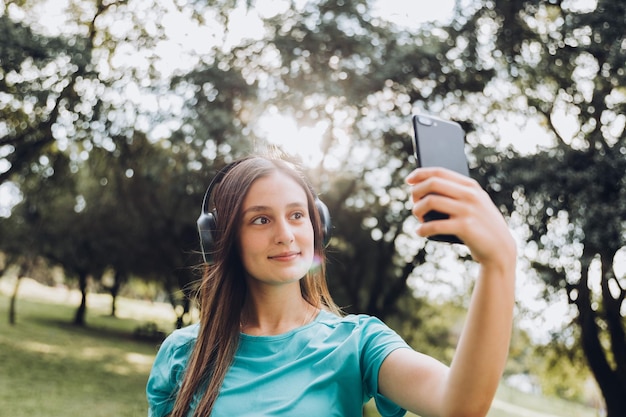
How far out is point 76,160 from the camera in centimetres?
1523

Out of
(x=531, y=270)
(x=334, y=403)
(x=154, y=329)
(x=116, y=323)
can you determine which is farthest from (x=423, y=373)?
(x=116, y=323)

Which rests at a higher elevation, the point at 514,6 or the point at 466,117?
the point at 514,6

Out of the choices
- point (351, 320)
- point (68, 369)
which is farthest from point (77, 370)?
point (351, 320)

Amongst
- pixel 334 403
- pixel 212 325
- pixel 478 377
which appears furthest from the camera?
→ pixel 212 325

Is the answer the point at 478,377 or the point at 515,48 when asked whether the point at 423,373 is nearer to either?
the point at 478,377

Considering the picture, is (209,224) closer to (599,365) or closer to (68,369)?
(599,365)

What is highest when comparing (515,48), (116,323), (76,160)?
(515,48)

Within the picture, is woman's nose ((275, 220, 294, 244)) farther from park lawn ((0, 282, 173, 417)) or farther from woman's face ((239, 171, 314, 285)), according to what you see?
park lawn ((0, 282, 173, 417))

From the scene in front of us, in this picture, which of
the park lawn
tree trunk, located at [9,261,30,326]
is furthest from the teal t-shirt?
tree trunk, located at [9,261,30,326]

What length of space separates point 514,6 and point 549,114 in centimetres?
232

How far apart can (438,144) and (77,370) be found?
698 inches

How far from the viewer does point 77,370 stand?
1684cm

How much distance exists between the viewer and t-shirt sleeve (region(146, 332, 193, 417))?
184 centimetres

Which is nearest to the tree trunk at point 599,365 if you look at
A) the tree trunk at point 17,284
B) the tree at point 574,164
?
the tree at point 574,164
